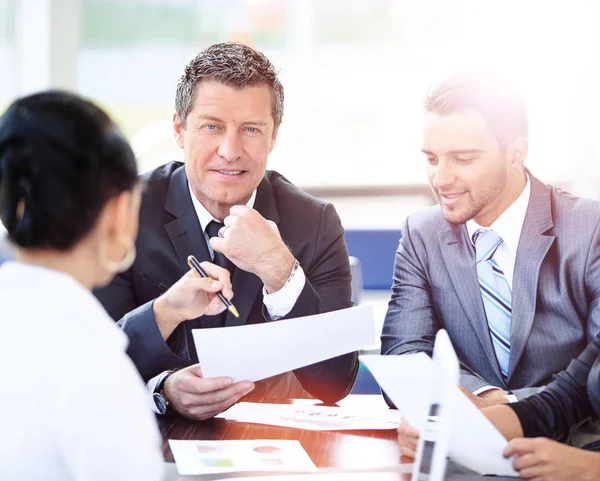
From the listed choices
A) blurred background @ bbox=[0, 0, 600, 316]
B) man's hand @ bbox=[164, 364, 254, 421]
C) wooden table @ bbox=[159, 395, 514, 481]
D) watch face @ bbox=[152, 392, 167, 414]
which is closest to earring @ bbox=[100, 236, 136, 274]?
wooden table @ bbox=[159, 395, 514, 481]

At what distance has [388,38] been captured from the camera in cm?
662

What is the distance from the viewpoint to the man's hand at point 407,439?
4.94ft

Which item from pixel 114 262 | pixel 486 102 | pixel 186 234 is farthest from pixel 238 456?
pixel 486 102

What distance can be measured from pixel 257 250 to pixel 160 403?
0.45 metres

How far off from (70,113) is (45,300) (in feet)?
0.74

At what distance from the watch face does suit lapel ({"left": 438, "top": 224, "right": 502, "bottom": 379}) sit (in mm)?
849

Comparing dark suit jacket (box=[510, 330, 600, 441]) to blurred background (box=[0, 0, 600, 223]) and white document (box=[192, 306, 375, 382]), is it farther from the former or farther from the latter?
blurred background (box=[0, 0, 600, 223])

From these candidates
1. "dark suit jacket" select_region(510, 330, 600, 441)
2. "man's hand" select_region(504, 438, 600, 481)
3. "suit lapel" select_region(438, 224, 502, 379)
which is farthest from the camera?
"suit lapel" select_region(438, 224, 502, 379)

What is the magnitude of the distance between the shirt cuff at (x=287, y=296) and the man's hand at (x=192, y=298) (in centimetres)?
25

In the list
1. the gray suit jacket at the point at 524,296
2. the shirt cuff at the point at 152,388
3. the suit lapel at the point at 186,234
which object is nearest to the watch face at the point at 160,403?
the shirt cuff at the point at 152,388

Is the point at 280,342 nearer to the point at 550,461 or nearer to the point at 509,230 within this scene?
the point at 550,461

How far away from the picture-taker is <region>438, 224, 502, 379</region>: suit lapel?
2.12m

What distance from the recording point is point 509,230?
2.18 m

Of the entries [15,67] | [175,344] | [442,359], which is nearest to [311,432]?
[175,344]
